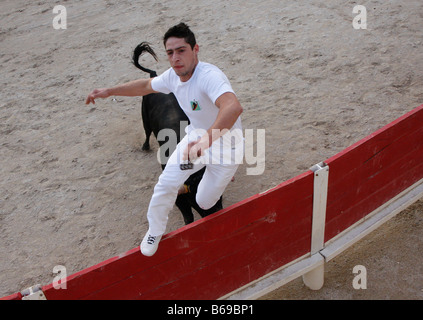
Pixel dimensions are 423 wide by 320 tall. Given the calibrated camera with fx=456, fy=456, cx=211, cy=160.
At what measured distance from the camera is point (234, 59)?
17.5 ft

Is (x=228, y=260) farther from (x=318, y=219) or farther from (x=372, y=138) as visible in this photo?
(x=372, y=138)

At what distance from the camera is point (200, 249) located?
221 cm

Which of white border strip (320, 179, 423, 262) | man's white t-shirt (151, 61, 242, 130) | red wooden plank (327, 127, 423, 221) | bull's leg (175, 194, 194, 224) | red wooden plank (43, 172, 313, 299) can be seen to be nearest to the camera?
red wooden plank (43, 172, 313, 299)

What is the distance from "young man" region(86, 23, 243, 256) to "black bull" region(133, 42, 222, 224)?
0.52ft

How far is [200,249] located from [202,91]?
2.60 ft

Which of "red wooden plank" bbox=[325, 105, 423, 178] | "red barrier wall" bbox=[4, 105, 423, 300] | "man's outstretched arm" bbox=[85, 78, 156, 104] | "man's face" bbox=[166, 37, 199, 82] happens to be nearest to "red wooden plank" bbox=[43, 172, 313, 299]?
"red barrier wall" bbox=[4, 105, 423, 300]

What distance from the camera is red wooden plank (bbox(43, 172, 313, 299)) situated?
6.51ft

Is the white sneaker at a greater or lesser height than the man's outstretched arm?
lesser

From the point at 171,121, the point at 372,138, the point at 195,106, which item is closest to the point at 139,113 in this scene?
the point at 171,121

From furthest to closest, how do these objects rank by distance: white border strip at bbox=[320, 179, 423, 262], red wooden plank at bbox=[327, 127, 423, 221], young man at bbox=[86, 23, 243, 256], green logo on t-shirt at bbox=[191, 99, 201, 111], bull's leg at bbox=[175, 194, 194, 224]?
1. bull's leg at bbox=[175, 194, 194, 224]
2. white border strip at bbox=[320, 179, 423, 262]
3. red wooden plank at bbox=[327, 127, 423, 221]
4. green logo on t-shirt at bbox=[191, 99, 201, 111]
5. young man at bbox=[86, 23, 243, 256]

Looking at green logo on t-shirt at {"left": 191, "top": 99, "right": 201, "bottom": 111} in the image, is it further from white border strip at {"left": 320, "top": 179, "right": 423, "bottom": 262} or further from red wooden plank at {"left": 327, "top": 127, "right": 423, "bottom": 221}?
white border strip at {"left": 320, "top": 179, "right": 423, "bottom": 262}

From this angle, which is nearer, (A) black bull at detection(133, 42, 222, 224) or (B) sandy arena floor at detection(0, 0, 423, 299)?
(A) black bull at detection(133, 42, 222, 224)

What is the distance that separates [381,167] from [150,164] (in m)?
1.98
